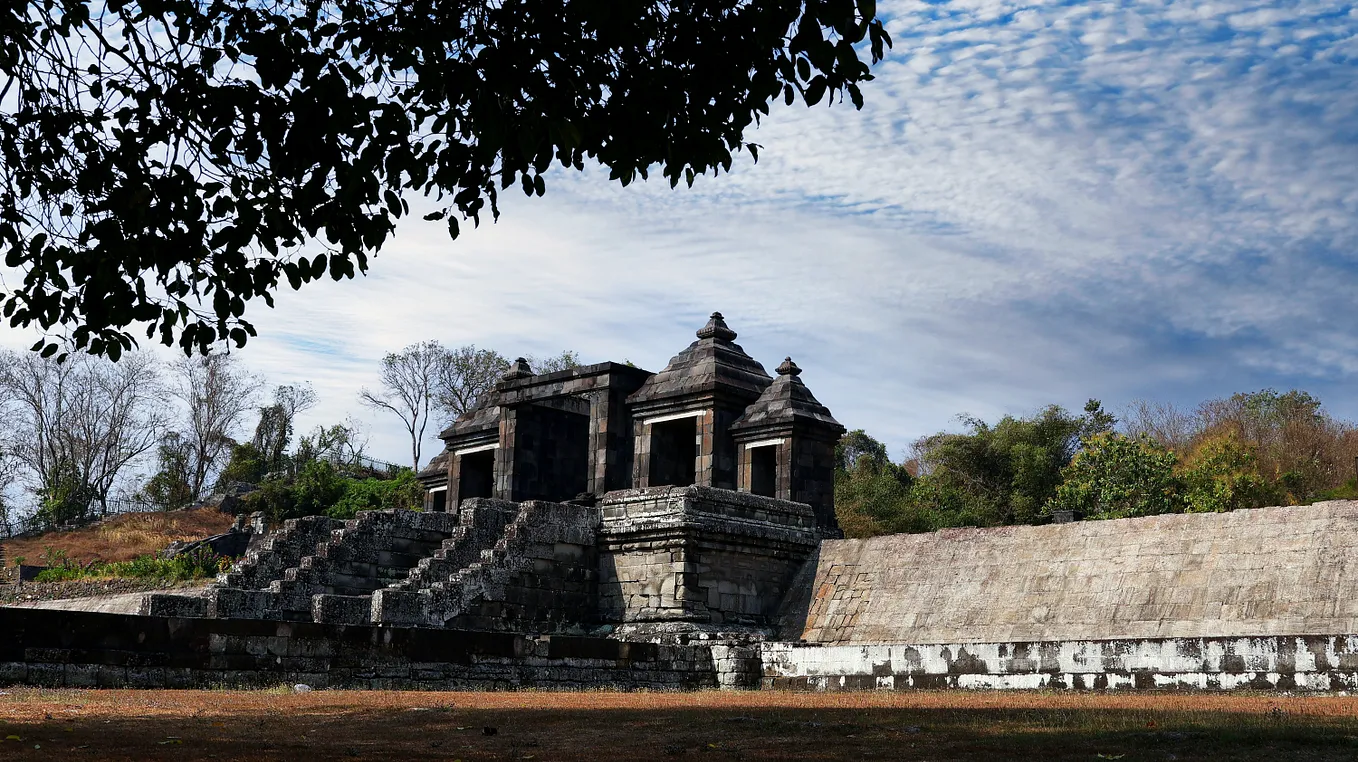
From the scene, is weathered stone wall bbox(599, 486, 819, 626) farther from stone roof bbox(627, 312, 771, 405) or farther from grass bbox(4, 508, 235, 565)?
grass bbox(4, 508, 235, 565)

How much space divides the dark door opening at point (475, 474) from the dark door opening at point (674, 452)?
5.69m

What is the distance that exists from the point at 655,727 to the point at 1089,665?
643 centimetres

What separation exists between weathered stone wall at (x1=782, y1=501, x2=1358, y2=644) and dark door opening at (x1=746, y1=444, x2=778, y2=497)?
11.2 feet

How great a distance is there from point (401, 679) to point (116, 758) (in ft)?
22.7

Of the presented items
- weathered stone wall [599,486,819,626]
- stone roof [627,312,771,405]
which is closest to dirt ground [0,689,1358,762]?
weathered stone wall [599,486,819,626]

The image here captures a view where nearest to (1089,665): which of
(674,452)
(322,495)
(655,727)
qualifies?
(655,727)

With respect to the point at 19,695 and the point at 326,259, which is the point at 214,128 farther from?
the point at 19,695

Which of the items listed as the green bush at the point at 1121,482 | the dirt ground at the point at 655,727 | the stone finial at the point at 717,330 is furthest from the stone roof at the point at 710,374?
the green bush at the point at 1121,482

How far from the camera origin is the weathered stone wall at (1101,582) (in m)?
14.7

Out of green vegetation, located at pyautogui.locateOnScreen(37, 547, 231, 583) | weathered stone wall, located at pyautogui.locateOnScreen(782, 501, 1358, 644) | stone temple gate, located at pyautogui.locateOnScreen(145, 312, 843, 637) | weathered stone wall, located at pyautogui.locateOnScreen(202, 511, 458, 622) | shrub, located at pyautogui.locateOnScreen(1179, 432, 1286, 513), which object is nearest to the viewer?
weathered stone wall, located at pyautogui.locateOnScreen(782, 501, 1358, 644)

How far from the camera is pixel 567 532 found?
64.5ft

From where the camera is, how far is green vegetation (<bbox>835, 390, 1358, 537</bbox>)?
1350 inches

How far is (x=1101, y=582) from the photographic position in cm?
1627

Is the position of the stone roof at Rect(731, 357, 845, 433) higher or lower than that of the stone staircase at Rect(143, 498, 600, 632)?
higher
